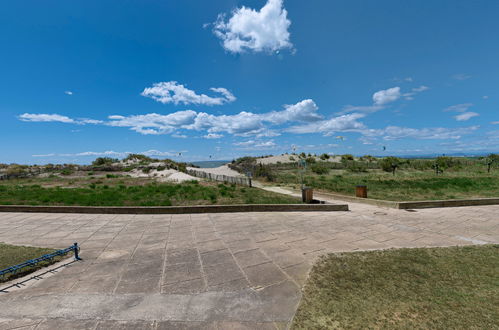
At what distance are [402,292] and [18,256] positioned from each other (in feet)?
27.1

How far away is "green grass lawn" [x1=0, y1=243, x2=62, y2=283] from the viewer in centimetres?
468

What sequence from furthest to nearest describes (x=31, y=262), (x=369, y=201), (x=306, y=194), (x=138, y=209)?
(x=369, y=201)
(x=306, y=194)
(x=138, y=209)
(x=31, y=262)

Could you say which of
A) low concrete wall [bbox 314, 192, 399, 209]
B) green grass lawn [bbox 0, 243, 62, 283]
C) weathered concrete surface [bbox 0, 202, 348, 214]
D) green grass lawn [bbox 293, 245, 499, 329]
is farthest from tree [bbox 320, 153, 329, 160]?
green grass lawn [bbox 0, 243, 62, 283]

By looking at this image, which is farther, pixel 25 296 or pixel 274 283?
pixel 274 283

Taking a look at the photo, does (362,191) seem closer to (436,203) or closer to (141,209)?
(436,203)

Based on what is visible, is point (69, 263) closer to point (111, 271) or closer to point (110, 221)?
point (111, 271)

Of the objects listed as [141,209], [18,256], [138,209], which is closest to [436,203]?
[141,209]

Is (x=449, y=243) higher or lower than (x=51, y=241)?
lower

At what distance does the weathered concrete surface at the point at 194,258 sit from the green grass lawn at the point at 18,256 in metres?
0.57

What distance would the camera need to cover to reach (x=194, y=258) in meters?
5.46

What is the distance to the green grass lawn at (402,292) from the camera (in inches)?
121

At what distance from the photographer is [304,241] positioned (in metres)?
6.62

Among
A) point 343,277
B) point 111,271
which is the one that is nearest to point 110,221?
point 111,271

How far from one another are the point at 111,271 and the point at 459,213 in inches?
549
